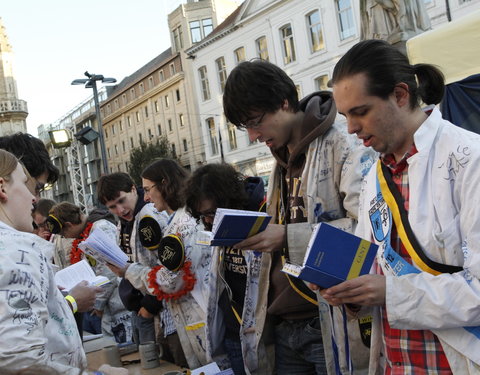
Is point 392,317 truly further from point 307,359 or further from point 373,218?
point 307,359

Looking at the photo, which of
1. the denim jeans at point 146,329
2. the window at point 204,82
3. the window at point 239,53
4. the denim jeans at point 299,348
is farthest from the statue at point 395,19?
the window at point 204,82

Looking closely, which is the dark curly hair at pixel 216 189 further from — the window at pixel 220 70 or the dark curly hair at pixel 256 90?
the window at pixel 220 70

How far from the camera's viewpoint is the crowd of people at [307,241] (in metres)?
1.61

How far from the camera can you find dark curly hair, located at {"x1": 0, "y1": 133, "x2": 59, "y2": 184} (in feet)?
11.8

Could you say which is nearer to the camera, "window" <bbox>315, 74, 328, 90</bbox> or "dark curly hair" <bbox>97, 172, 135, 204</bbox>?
"dark curly hair" <bbox>97, 172, 135, 204</bbox>

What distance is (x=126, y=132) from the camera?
159 ft

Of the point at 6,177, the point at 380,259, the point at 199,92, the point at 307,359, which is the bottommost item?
the point at 307,359

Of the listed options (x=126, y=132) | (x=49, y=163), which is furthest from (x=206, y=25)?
(x=49, y=163)

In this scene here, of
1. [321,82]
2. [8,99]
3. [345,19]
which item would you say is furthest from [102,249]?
[8,99]

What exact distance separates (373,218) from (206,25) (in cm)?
3801

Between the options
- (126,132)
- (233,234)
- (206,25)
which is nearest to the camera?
(233,234)

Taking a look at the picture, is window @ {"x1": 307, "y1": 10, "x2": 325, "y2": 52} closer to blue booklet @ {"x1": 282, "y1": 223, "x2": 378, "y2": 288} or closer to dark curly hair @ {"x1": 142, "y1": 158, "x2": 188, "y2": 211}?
dark curly hair @ {"x1": 142, "y1": 158, "x2": 188, "y2": 211}

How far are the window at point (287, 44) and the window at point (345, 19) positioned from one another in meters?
3.34

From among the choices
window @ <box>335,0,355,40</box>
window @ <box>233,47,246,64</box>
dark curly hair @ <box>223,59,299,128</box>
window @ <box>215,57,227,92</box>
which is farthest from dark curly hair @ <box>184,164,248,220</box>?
window @ <box>215,57,227,92</box>
